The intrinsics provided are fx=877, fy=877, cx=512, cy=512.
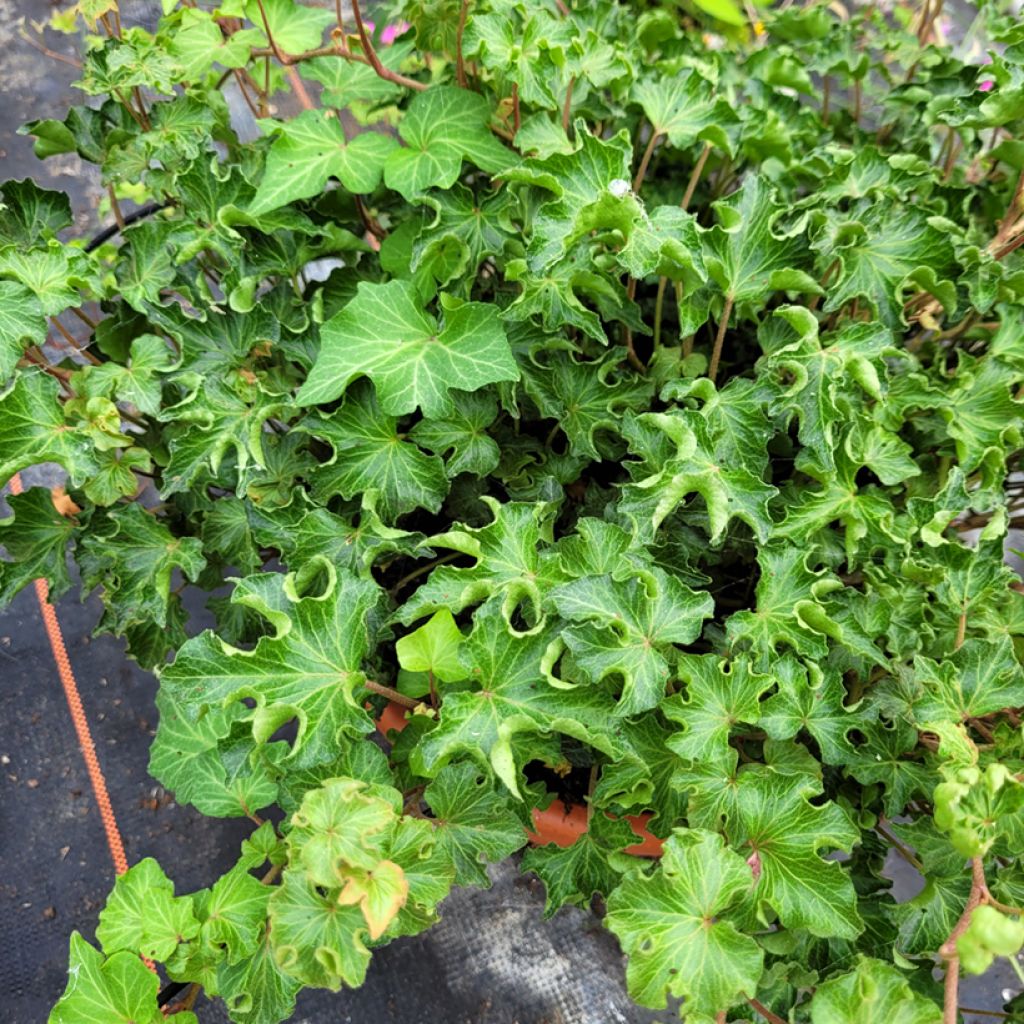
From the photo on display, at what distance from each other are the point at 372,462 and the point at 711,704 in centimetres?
36

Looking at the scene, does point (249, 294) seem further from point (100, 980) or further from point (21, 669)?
point (21, 669)

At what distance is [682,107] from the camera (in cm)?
89

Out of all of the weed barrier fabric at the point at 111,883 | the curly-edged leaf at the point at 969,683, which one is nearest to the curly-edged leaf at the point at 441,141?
the curly-edged leaf at the point at 969,683

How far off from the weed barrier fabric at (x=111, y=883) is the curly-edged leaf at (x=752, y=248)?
784mm

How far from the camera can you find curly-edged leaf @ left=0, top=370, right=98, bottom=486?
74 cm

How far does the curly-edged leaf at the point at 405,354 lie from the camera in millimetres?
756

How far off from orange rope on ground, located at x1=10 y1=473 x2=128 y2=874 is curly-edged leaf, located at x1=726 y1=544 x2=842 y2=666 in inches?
35.5

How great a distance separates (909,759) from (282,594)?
1.76ft

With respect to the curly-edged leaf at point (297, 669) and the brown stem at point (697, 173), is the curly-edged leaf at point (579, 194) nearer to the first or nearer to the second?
the brown stem at point (697, 173)

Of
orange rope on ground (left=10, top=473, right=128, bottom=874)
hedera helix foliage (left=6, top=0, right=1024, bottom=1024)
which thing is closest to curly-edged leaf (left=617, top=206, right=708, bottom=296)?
hedera helix foliage (left=6, top=0, right=1024, bottom=1024)

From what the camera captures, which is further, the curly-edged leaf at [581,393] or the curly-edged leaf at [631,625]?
the curly-edged leaf at [581,393]

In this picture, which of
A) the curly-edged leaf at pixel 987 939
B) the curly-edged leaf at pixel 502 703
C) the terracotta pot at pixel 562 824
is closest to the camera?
the curly-edged leaf at pixel 987 939

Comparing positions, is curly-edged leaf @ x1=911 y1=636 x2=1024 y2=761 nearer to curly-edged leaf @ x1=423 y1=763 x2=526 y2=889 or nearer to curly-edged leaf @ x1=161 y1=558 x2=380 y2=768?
curly-edged leaf @ x1=423 y1=763 x2=526 y2=889

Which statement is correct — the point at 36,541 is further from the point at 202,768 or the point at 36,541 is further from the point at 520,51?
the point at 520,51
